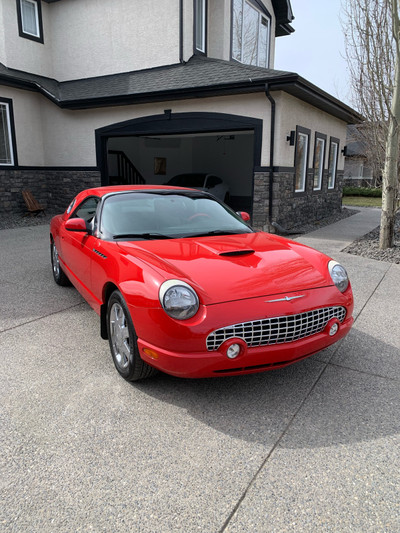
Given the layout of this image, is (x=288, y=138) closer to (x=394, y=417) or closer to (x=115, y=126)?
(x=115, y=126)

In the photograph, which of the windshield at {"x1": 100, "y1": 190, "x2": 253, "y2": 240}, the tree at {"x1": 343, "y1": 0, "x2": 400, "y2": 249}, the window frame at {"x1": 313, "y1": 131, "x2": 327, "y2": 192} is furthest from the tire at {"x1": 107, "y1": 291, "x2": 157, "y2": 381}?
the window frame at {"x1": 313, "y1": 131, "x2": 327, "y2": 192}

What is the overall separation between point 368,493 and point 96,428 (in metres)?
1.64

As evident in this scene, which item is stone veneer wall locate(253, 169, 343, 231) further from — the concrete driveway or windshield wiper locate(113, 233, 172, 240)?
windshield wiper locate(113, 233, 172, 240)

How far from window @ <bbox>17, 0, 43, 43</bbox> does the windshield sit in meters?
12.5

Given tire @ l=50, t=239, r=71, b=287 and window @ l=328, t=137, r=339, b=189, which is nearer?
tire @ l=50, t=239, r=71, b=287

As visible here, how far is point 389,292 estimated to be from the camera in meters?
5.64

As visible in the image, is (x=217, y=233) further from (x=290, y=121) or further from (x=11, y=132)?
(x=11, y=132)

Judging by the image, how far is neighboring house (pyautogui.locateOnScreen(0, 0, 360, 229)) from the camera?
10.2m

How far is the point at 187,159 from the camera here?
20.2 metres

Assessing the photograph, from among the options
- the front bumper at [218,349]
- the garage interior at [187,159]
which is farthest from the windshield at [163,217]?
the garage interior at [187,159]

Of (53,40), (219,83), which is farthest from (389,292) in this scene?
(53,40)

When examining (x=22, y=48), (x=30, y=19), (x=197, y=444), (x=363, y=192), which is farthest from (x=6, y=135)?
(x=363, y=192)

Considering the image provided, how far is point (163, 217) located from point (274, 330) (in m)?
1.80

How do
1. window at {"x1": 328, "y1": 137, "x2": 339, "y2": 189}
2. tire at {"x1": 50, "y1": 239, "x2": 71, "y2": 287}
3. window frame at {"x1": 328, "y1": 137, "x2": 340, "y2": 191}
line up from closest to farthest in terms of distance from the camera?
tire at {"x1": 50, "y1": 239, "x2": 71, "y2": 287} → window frame at {"x1": 328, "y1": 137, "x2": 340, "y2": 191} → window at {"x1": 328, "y1": 137, "x2": 339, "y2": 189}
